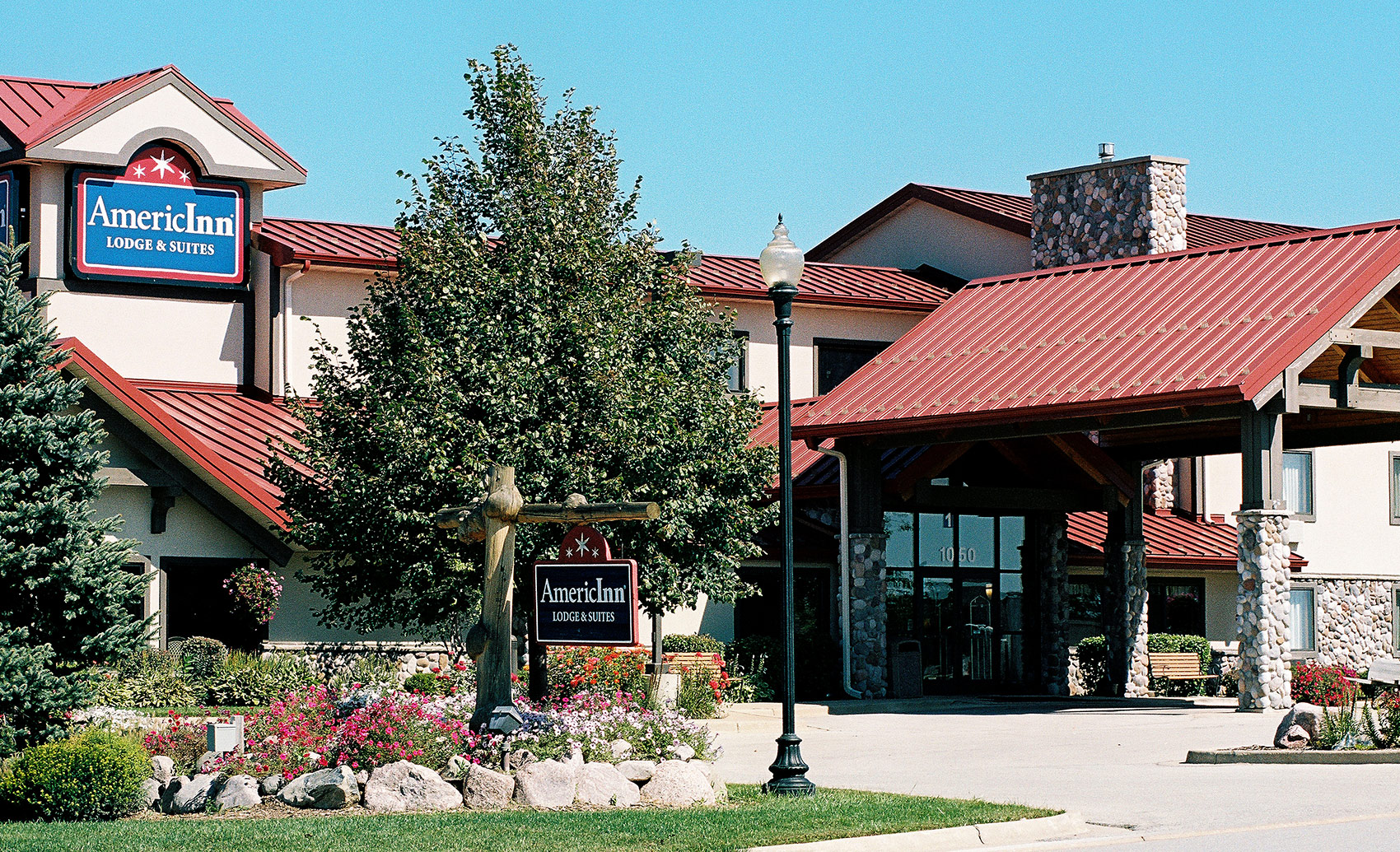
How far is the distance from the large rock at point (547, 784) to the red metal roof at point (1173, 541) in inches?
743

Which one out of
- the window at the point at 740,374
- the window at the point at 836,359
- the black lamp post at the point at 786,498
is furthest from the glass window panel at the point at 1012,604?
the black lamp post at the point at 786,498

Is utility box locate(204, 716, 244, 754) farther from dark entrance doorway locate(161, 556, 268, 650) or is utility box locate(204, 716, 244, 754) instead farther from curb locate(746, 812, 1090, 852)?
dark entrance doorway locate(161, 556, 268, 650)

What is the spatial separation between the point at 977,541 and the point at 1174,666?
4176 millimetres

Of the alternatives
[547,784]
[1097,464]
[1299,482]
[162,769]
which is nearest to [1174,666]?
[1097,464]

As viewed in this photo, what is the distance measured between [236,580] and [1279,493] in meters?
14.1

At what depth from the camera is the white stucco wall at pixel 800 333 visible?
33438 millimetres

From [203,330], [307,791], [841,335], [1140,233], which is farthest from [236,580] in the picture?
[1140,233]

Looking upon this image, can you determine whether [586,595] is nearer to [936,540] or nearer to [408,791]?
[408,791]

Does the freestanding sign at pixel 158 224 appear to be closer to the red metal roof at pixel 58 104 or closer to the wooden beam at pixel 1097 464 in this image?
the red metal roof at pixel 58 104

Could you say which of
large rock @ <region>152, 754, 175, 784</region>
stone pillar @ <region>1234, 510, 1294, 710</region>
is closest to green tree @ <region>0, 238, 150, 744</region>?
large rock @ <region>152, 754, 175, 784</region>

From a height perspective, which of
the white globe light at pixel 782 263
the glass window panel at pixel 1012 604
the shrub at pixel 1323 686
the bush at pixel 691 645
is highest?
the white globe light at pixel 782 263

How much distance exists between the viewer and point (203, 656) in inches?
941

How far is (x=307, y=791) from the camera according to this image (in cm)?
1432

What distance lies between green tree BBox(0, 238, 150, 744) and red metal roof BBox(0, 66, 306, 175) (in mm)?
12543
